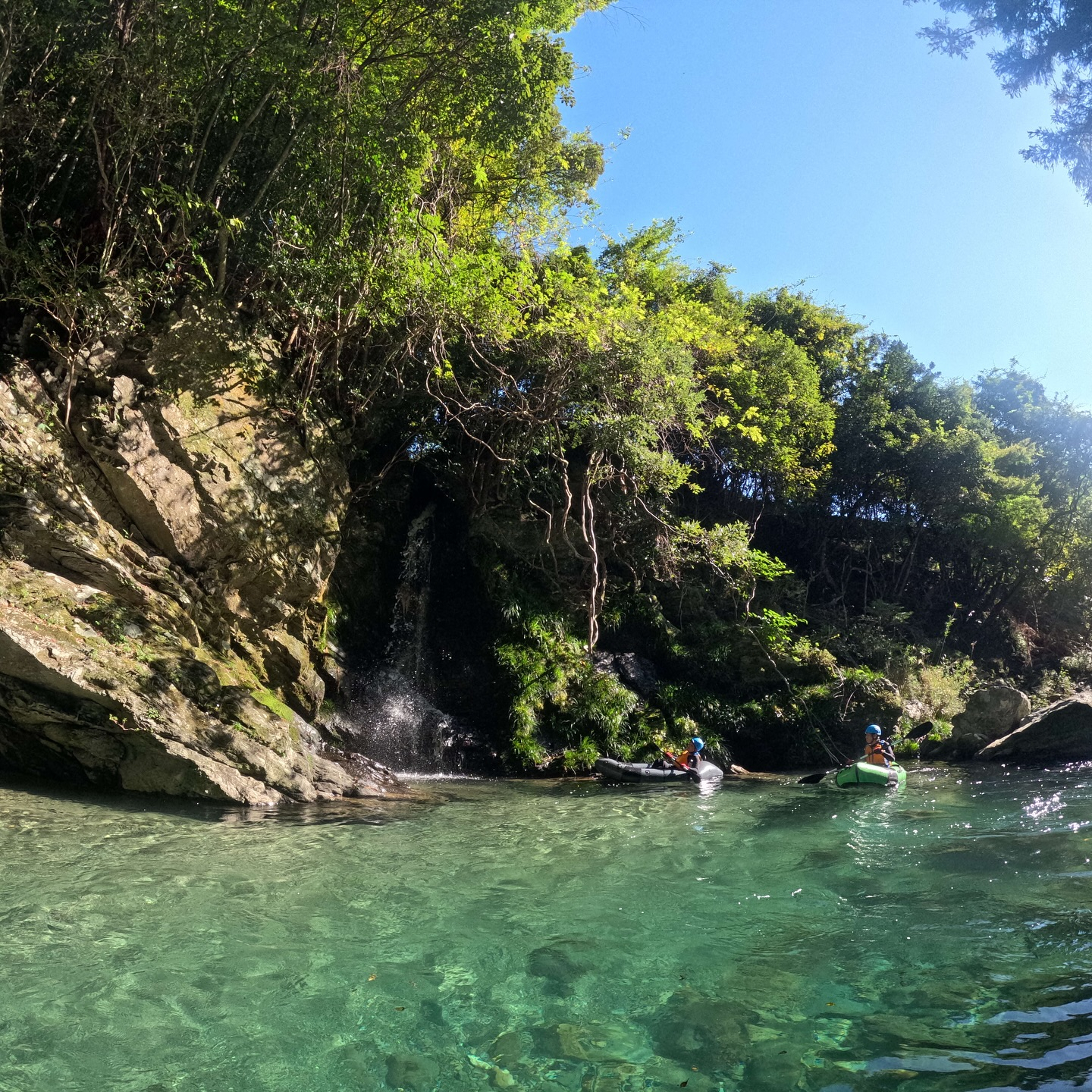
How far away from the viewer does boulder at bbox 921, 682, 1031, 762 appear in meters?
14.1

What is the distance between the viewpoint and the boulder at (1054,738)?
1320 cm

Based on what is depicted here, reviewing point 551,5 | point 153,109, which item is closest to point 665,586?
point 551,5

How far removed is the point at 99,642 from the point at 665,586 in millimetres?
10383

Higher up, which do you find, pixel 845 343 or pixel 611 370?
pixel 845 343

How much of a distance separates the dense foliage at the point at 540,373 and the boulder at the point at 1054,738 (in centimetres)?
172

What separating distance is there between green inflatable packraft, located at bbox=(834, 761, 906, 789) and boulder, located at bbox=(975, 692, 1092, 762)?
15.6 ft

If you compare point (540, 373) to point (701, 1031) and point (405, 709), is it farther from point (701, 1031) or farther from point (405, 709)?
point (701, 1031)

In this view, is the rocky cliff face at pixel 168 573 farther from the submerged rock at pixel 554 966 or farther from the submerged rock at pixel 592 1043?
the submerged rock at pixel 592 1043

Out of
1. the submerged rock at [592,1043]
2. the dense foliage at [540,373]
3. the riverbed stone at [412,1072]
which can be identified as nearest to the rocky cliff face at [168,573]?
the dense foliage at [540,373]

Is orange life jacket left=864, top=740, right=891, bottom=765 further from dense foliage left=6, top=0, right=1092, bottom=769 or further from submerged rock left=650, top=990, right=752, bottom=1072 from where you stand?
submerged rock left=650, top=990, right=752, bottom=1072

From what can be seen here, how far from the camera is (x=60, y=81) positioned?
867cm

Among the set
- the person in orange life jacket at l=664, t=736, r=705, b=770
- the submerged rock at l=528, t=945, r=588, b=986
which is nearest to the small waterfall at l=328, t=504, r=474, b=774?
the person in orange life jacket at l=664, t=736, r=705, b=770

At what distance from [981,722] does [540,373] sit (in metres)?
11.2

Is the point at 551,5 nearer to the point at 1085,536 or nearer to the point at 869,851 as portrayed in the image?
Answer: the point at 869,851
